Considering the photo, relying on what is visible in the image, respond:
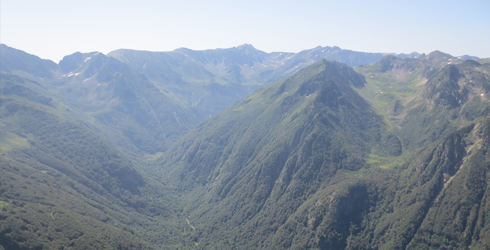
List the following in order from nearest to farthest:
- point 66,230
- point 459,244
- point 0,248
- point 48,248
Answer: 1. point 0,248
2. point 48,248
3. point 459,244
4. point 66,230


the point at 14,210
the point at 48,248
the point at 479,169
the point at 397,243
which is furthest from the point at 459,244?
the point at 14,210

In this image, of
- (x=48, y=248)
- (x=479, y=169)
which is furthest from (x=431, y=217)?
(x=48, y=248)

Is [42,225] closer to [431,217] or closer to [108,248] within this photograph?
[108,248]

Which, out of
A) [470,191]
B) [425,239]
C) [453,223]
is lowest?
[425,239]

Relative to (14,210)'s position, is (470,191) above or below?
above

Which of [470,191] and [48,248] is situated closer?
[48,248]

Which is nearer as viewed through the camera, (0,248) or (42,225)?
(0,248)

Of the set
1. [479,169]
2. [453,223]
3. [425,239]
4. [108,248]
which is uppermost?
[479,169]

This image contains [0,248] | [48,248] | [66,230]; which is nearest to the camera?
[0,248]

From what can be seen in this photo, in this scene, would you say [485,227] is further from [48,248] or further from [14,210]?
[14,210]
